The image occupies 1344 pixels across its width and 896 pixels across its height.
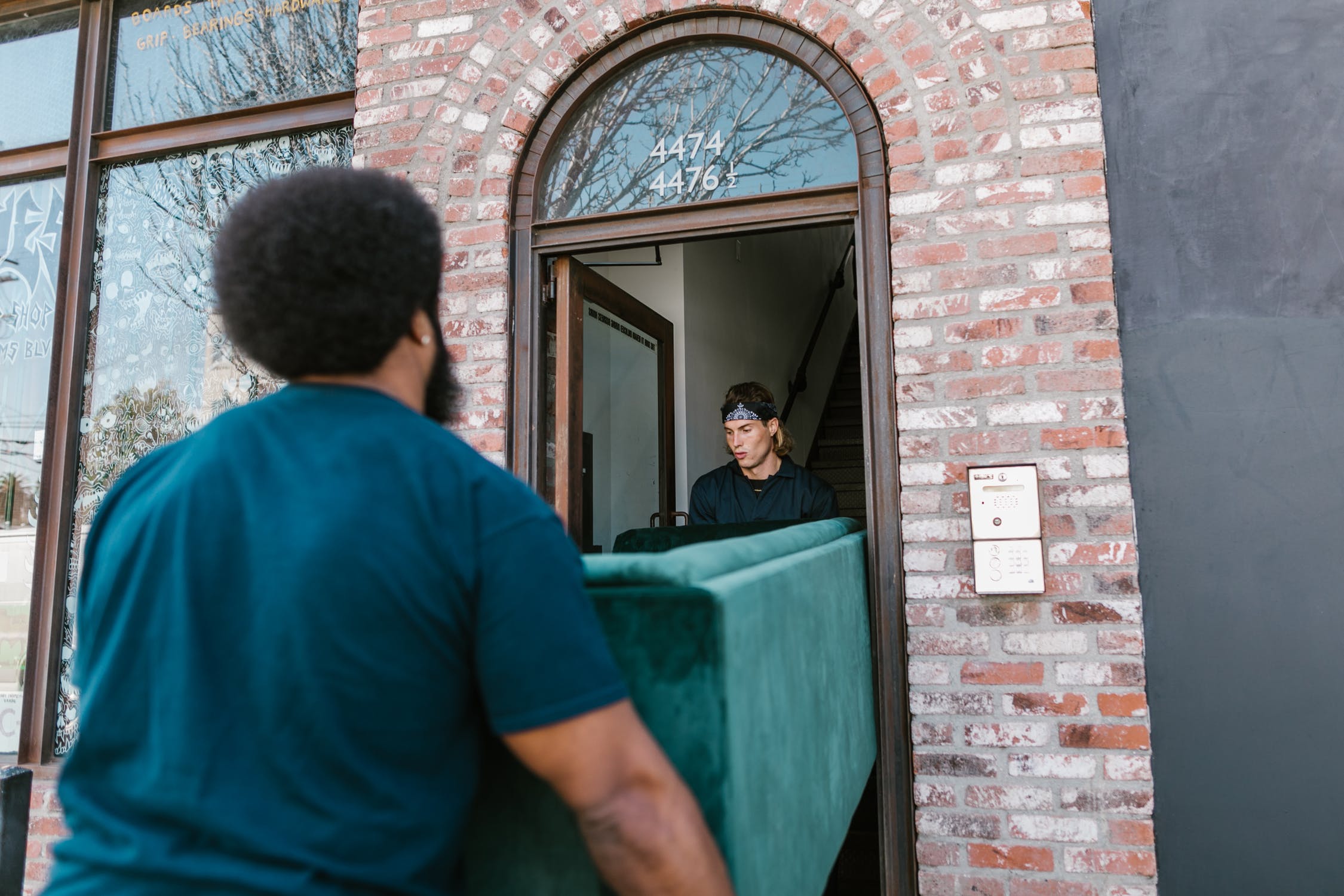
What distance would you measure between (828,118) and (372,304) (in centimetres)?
227

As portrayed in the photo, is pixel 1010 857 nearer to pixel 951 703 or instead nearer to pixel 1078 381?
pixel 951 703

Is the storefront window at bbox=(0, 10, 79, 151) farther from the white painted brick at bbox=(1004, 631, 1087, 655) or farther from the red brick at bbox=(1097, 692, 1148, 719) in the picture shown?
the red brick at bbox=(1097, 692, 1148, 719)

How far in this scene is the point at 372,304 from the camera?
3.27 feet

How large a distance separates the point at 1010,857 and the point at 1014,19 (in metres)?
2.37

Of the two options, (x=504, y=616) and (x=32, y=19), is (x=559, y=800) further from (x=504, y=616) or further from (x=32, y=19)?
(x=32, y=19)

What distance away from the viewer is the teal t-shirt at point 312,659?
872 millimetres

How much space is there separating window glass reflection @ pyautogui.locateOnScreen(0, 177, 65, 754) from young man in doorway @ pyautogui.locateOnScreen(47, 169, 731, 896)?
325cm

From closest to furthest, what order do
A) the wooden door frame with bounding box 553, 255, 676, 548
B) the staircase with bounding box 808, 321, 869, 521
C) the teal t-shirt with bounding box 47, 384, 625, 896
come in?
Result: the teal t-shirt with bounding box 47, 384, 625, 896 < the wooden door frame with bounding box 553, 255, 676, 548 < the staircase with bounding box 808, 321, 869, 521

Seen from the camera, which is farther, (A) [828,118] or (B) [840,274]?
(B) [840,274]

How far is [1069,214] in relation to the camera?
8.39ft

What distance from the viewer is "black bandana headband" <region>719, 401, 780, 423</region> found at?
386 centimetres

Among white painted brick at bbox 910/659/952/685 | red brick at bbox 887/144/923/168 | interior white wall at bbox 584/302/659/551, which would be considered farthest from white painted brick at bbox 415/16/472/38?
white painted brick at bbox 910/659/952/685

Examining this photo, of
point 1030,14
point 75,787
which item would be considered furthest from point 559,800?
point 1030,14

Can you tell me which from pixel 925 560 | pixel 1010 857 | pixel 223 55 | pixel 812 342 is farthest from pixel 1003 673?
pixel 812 342
